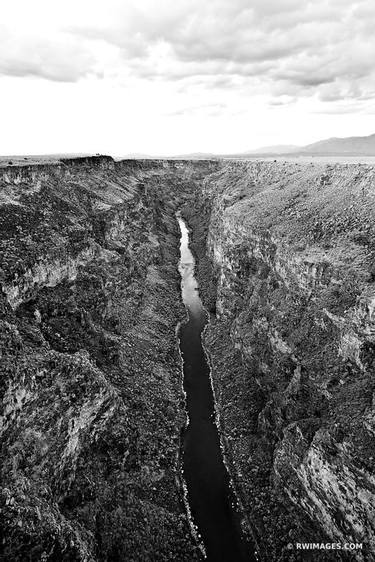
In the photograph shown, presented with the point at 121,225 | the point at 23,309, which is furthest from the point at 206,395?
the point at 121,225

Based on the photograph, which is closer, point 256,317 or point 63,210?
point 256,317

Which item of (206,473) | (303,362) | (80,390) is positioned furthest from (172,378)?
(80,390)

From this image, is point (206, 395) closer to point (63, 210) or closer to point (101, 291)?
point (101, 291)

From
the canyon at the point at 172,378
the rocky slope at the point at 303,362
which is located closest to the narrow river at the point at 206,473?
the canyon at the point at 172,378

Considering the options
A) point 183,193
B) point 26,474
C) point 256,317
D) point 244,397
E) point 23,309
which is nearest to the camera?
point 26,474

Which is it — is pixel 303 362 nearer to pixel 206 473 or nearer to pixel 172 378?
pixel 206 473

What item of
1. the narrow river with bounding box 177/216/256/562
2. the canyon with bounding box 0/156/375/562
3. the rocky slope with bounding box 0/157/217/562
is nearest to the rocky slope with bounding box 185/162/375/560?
the canyon with bounding box 0/156/375/562
